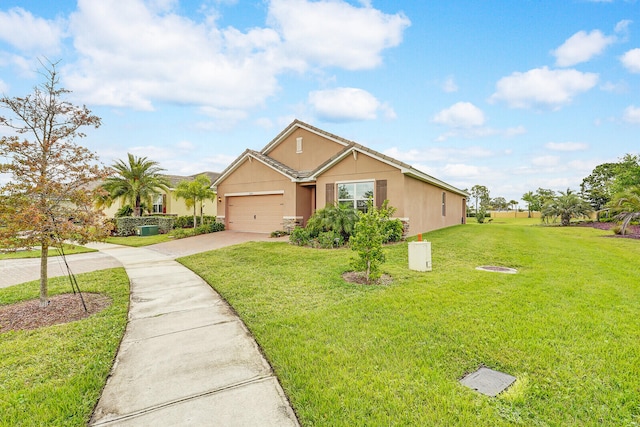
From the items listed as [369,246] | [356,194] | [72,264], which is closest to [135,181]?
[72,264]

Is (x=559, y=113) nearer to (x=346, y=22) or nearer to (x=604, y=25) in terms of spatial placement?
(x=604, y=25)

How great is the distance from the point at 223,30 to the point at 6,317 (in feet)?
37.2

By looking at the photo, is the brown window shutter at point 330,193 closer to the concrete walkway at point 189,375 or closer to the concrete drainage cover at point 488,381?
the concrete walkway at point 189,375

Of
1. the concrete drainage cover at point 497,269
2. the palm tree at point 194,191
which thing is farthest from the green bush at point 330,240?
the palm tree at point 194,191

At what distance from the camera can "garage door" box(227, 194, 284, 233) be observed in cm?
1688

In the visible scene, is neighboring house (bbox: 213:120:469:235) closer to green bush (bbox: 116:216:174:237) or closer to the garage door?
the garage door

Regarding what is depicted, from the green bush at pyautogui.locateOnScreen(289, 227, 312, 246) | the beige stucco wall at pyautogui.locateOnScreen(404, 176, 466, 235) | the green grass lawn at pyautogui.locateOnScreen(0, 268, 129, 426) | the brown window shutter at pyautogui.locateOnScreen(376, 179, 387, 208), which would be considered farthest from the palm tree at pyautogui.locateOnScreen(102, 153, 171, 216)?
the green grass lawn at pyautogui.locateOnScreen(0, 268, 129, 426)

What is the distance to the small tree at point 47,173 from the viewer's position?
4.83 meters

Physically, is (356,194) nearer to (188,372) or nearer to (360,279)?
(360,279)

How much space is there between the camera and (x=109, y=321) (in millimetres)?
4621

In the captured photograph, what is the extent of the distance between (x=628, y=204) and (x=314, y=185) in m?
16.7

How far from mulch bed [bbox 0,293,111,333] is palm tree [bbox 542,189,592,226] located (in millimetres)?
33886

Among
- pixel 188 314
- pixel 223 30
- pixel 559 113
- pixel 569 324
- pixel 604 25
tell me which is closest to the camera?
pixel 569 324

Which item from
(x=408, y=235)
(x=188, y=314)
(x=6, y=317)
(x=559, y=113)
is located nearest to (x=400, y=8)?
(x=408, y=235)
